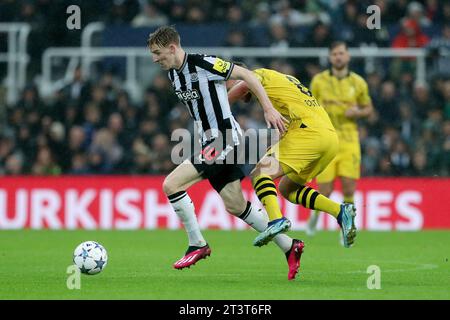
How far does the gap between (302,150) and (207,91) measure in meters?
0.98

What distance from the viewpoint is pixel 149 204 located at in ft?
52.2

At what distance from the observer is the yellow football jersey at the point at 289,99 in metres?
8.92

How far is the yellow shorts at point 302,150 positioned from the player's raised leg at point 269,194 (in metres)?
0.08

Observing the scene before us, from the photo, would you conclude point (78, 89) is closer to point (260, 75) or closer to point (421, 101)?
point (421, 101)

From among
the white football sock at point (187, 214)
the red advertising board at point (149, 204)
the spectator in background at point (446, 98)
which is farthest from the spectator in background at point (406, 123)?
the white football sock at point (187, 214)

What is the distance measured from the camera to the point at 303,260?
10.3 meters

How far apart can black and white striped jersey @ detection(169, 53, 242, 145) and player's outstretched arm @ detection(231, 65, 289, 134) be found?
0.27ft

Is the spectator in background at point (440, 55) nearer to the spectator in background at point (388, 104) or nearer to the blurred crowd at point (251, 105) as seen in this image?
the blurred crowd at point (251, 105)

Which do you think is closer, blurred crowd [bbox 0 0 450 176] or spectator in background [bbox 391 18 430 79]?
blurred crowd [bbox 0 0 450 176]

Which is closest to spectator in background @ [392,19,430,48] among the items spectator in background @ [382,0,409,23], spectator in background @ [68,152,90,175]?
spectator in background @ [382,0,409,23]

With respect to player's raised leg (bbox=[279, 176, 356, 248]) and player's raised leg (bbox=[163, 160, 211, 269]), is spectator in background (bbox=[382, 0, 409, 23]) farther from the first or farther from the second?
player's raised leg (bbox=[163, 160, 211, 269])

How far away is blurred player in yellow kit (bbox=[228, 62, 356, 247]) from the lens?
8.77m

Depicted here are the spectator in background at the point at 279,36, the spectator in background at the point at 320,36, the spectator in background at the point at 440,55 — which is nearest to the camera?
the spectator in background at the point at 320,36

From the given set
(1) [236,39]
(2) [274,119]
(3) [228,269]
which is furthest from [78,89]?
(2) [274,119]
